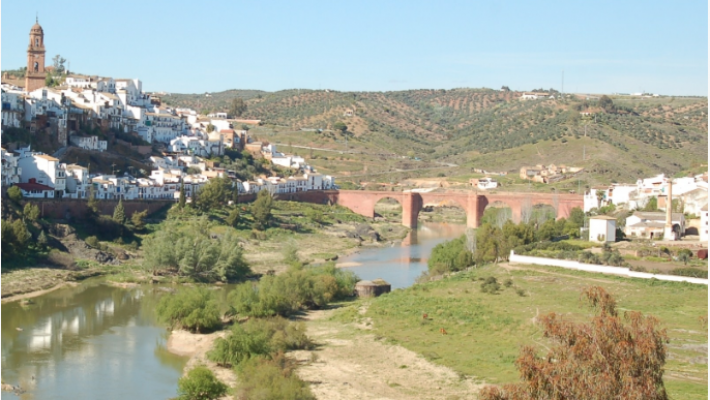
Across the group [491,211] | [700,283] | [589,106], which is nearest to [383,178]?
[491,211]

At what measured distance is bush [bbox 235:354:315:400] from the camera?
20.6m

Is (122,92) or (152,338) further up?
(122,92)

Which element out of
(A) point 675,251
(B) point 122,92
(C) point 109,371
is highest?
(B) point 122,92

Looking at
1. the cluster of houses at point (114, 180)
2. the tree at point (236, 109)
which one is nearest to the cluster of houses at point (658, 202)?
the cluster of houses at point (114, 180)

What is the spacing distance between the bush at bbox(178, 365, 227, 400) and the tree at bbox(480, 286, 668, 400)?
8.54 metres

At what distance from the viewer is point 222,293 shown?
1483 inches

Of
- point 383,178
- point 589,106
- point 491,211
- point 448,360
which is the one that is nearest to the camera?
point 448,360

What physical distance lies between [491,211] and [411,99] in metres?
93.0

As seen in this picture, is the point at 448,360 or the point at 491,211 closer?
the point at 448,360

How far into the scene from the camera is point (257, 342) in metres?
25.7

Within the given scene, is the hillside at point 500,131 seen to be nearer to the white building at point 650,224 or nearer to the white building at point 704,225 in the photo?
the white building at point 650,224

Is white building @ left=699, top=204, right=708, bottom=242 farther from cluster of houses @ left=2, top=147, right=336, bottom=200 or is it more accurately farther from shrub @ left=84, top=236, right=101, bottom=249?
cluster of houses @ left=2, top=147, right=336, bottom=200

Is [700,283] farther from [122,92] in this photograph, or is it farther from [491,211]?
[122,92]

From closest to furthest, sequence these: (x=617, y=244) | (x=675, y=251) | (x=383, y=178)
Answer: (x=675, y=251), (x=617, y=244), (x=383, y=178)
